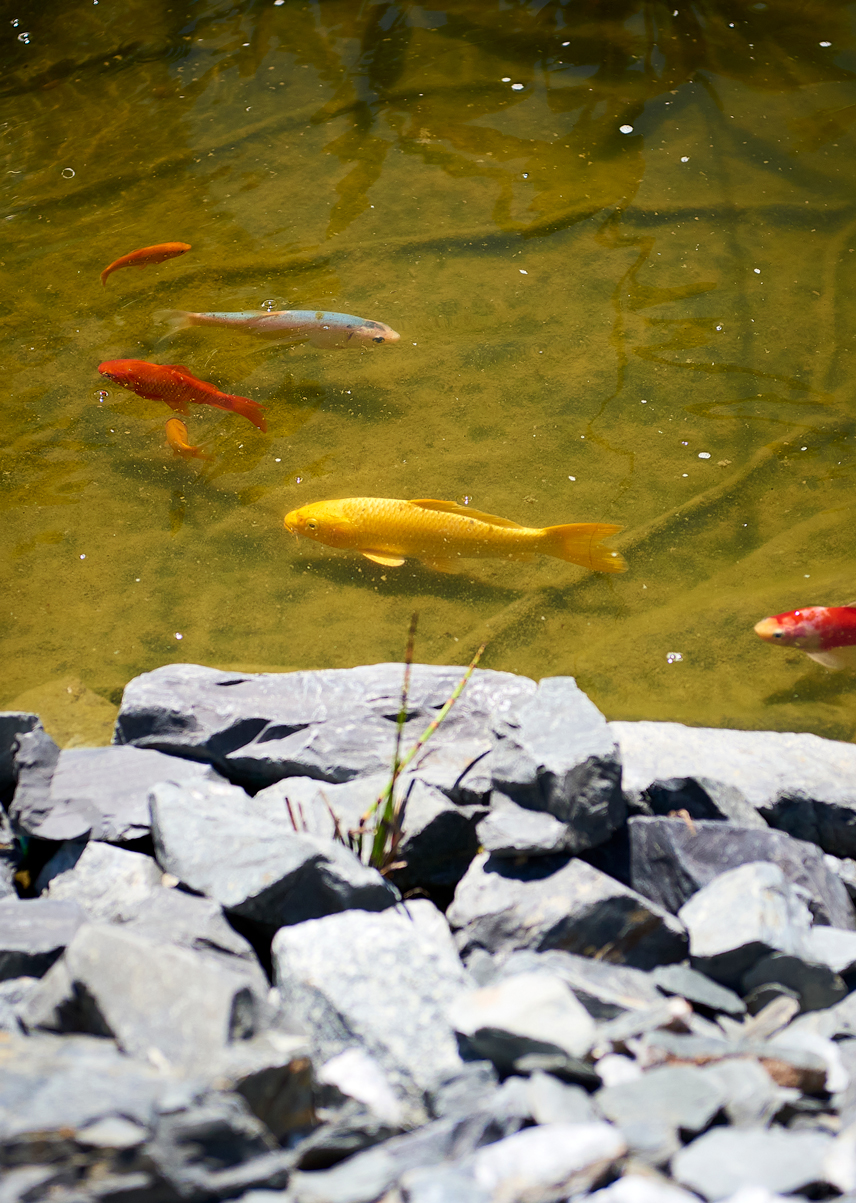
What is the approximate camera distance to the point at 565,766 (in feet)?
8.22

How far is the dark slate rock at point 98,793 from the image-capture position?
2801mm

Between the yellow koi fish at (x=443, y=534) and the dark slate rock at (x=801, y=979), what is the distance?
212 cm

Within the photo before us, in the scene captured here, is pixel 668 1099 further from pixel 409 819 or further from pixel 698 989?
pixel 409 819

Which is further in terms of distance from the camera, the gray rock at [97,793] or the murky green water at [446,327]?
the murky green water at [446,327]

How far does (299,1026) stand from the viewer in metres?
2.13

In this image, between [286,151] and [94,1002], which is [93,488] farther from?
[286,151]

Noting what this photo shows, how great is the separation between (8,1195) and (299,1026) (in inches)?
28.2

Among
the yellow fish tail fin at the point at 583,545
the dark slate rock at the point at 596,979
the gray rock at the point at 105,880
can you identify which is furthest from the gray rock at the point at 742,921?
the yellow fish tail fin at the point at 583,545

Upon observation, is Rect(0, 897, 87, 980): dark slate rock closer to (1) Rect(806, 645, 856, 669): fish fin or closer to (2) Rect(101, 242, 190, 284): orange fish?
(1) Rect(806, 645, 856, 669): fish fin

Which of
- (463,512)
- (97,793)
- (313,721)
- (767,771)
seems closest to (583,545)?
(463,512)

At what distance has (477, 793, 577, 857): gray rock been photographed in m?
2.51

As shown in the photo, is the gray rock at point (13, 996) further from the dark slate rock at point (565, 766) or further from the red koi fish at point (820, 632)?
the red koi fish at point (820, 632)

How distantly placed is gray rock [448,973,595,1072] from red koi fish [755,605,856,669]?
2.19 metres

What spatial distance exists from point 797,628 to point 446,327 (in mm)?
2994
